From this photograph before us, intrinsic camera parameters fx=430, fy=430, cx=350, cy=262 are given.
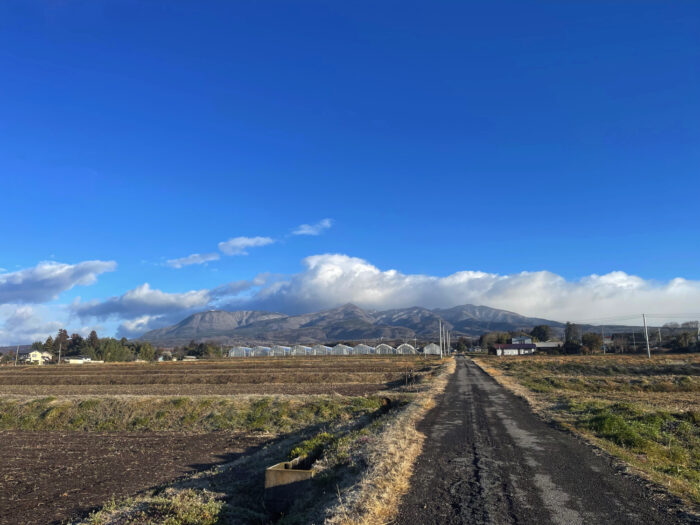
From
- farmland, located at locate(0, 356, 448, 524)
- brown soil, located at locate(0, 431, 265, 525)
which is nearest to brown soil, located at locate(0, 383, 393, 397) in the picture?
farmland, located at locate(0, 356, 448, 524)

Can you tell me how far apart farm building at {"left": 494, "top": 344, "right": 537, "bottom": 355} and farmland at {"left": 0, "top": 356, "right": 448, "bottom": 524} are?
14378cm

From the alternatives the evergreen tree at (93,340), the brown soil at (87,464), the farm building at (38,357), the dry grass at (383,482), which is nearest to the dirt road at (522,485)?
the dry grass at (383,482)

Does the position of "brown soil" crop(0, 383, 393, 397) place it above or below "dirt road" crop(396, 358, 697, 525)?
below

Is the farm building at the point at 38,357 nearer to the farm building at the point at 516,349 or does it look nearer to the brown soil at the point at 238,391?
the brown soil at the point at 238,391

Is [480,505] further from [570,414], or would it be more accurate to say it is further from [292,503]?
[570,414]

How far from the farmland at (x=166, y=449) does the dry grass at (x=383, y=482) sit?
2.17 ft

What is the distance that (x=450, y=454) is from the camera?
14141 millimetres

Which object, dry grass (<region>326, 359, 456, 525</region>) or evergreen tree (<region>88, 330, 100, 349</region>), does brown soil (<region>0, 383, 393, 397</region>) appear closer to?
dry grass (<region>326, 359, 456, 525</region>)

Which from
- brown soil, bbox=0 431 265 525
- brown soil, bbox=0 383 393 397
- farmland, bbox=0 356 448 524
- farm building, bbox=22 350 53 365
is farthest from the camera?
farm building, bbox=22 350 53 365

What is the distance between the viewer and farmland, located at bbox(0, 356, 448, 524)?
41.0 feet

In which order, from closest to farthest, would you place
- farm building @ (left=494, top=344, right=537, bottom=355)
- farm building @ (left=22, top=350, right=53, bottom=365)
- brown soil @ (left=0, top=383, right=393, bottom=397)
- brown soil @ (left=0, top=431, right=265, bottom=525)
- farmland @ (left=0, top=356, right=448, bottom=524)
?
farmland @ (left=0, top=356, right=448, bottom=524)
brown soil @ (left=0, top=431, right=265, bottom=525)
brown soil @ (left=0, top=383, right=393, bottom=397)
farm building @ (left=22, top=350, right=53, bottom=365)
farm building @ (left=494, top=344, right=537, bottom=355)

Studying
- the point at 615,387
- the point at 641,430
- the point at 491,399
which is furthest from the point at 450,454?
the point at 615,387

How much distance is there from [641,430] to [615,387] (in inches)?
1028

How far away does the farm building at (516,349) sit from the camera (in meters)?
172
